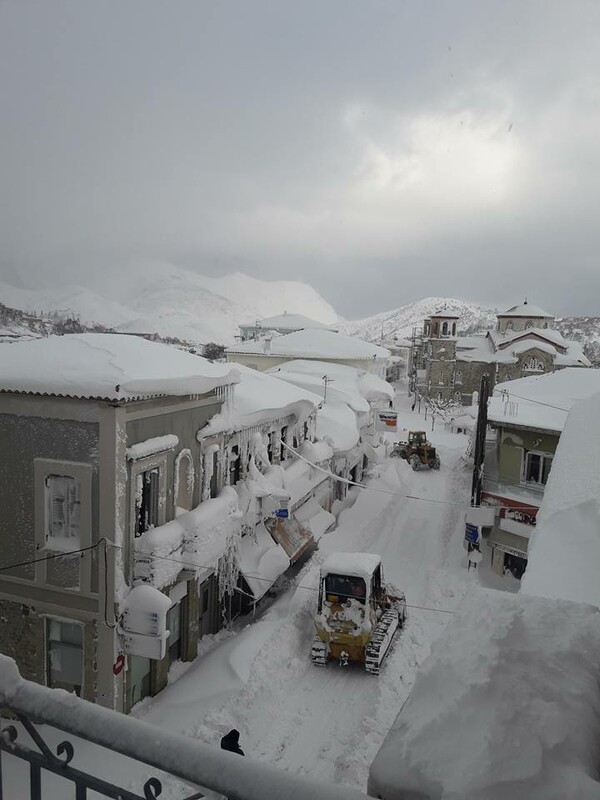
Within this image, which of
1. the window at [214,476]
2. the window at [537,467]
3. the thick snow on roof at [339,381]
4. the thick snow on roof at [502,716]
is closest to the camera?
the thick snow on roof at [502,716]

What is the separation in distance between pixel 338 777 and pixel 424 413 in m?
57.8

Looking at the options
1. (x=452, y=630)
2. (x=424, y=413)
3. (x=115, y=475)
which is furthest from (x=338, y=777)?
(x=424, y=413)

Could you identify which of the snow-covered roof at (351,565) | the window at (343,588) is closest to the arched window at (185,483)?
the snow-covered roof at (351,565)

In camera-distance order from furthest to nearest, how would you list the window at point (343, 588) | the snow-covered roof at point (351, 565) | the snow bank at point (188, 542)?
the snow-covered roof at point (351, 565) < the window at point (343, 588) < the snow bank at point (188, 542)

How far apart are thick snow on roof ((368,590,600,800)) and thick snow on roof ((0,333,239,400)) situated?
1020cm

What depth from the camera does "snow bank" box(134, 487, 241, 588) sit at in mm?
12438

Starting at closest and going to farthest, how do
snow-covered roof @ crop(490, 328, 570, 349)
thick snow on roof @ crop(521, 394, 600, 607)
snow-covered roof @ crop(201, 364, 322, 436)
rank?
thick snow on roof @ crop(521, 394, 600, 607)
snow-covered roof @ crop(201, 364, 322, 436)
snow-covered roof @ crop(490, 328, 570, 349)

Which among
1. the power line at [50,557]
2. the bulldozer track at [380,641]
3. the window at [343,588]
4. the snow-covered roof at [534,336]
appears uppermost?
the snow-covered roof at [534,336]

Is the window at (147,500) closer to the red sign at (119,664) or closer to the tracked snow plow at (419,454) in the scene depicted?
the red sign at (119,664)

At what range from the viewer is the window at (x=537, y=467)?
21.5 metres

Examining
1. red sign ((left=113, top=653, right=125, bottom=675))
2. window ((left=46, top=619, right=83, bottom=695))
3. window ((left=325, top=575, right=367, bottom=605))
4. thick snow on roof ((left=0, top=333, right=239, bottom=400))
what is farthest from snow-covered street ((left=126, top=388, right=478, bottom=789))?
thick snow on roof ((left=0, top=333, right=239, bottom=400))

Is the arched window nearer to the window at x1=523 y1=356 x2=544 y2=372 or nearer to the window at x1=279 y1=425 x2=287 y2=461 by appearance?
the window at x1=279 y1=425 x2=287 y2=461

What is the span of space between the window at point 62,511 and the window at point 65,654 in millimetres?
1869

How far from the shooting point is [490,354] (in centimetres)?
7081
